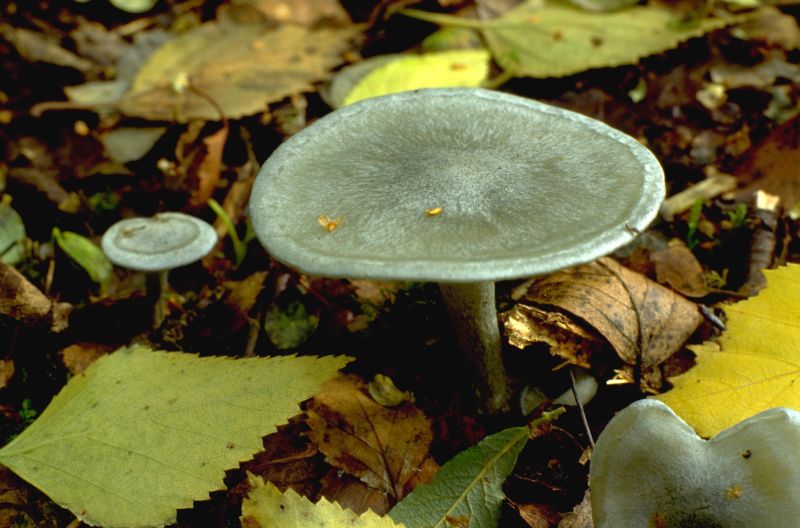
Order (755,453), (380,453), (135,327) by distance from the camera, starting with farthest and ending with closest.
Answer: (135,327) < (380,453) < (755,453)

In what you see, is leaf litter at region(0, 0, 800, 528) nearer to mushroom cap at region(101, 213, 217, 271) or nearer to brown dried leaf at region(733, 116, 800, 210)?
brown dried leaf at region(733, 116, 800, 210)

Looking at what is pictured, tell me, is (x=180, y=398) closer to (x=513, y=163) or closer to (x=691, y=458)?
(x=513, y=163)

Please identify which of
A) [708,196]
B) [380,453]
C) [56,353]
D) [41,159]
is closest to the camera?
[380,453]

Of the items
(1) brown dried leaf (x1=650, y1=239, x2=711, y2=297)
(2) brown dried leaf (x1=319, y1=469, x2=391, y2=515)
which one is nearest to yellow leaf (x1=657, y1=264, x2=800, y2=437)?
(1) brown dried leaf (x1=650, y1=239, x2=711, y2=297)

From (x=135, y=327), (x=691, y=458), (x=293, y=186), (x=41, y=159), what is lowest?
(x=135, y=327)

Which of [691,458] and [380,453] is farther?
[380,453]

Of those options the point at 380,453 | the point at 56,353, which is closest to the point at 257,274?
the point at 56,353

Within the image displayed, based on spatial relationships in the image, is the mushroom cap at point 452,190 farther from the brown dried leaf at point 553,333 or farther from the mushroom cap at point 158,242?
the mushroom cap at point 158,242
